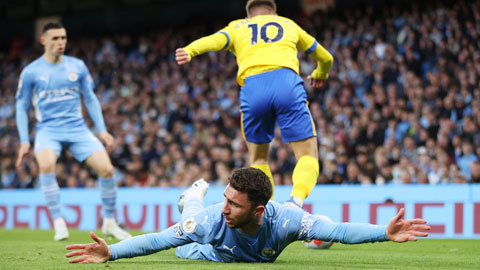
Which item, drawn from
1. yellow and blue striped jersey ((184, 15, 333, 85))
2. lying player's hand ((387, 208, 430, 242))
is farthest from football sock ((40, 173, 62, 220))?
lying player's hand ((387, 208, 430, 242))

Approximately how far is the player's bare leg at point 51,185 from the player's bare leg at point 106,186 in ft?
1.36

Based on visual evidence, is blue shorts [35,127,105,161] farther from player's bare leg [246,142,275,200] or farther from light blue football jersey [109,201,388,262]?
light blue football jersey [109,201,388,262]

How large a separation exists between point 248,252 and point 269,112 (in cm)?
171

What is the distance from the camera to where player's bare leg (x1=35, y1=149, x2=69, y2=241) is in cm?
779

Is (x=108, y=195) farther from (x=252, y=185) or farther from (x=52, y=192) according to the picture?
(x=252, y=185)

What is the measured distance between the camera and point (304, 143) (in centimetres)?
603

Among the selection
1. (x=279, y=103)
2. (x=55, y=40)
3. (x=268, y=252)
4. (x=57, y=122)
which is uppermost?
(x=55, y=40)

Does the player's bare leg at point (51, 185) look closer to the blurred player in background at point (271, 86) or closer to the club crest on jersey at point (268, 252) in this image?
the blurred player in background at point (271, 86)

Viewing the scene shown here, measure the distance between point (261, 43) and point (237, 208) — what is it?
7.65 ft

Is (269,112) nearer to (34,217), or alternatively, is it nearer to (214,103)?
(34,217)

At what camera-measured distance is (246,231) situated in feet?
14.6

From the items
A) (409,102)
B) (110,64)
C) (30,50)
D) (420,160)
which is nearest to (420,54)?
(409,102)

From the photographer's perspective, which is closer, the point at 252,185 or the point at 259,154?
the point at 252,185

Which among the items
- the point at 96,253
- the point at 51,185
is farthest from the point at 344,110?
the point at 96,253
